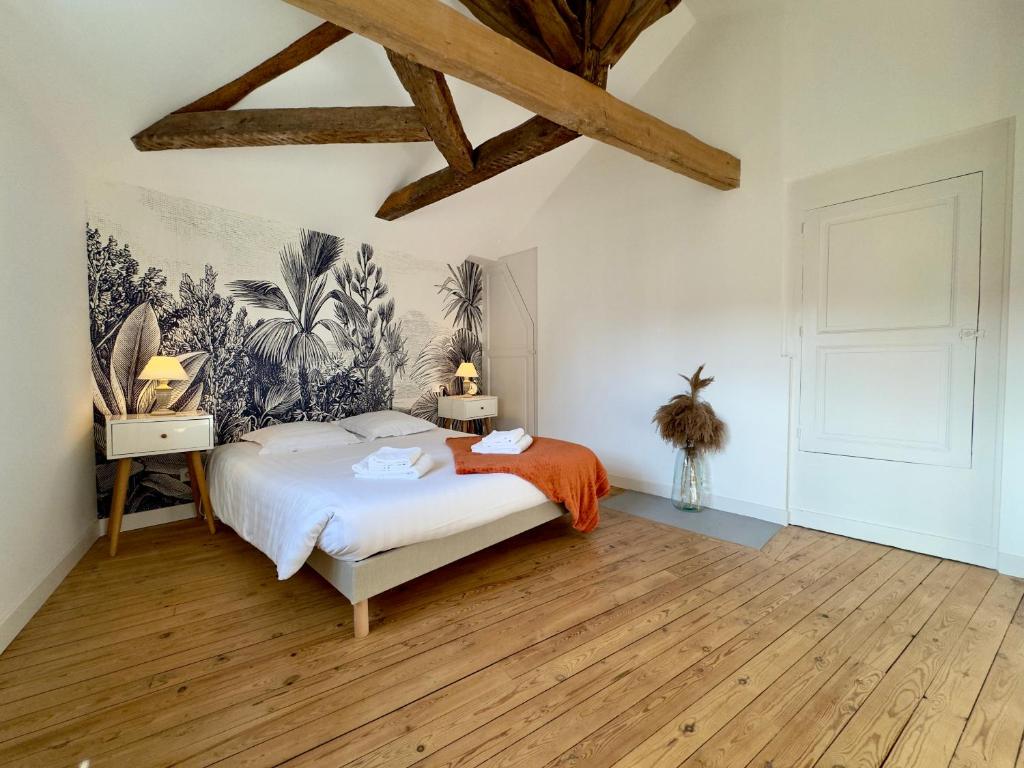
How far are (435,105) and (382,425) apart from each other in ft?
7.30

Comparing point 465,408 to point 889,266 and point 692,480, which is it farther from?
point 889,266

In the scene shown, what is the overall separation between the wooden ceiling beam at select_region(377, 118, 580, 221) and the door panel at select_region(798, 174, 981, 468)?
1.81m

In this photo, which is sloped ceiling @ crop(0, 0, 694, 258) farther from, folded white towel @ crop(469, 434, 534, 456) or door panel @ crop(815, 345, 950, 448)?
folded white towel @ crop(469, 434, 534, 456)

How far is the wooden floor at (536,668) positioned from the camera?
4.12 ft

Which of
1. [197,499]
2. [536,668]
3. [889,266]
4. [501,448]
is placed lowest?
[536,668]

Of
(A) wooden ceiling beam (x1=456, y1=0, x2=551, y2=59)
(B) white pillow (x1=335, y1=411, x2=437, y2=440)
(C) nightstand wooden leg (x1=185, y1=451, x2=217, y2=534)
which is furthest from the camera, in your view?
(B) white pillow (x1=335, y1=411, x2=437, y2=440)

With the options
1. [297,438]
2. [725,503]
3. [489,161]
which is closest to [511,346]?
[489,161]

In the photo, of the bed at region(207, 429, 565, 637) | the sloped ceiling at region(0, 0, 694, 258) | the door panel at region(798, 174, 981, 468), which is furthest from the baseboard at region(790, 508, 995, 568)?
the sloped ceiling at region(0, 0, 694, 258)

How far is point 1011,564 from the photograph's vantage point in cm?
222

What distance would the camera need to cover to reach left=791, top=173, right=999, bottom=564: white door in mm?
2363

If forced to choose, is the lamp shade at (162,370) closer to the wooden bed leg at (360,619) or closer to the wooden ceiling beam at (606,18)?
the wooden bed leg at (360,619)

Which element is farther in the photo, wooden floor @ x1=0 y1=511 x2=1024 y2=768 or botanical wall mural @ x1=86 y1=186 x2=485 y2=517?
botanical wall mural @ x1=86 y1=186 x2=485 y2=517

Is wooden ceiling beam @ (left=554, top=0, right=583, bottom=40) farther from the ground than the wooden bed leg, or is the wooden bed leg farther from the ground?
wooden ceiling beam @ (left=554, top=0, right=583, bottom=40)

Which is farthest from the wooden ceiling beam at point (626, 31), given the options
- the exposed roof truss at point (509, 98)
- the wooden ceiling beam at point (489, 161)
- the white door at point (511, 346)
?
the white door at point (511, 346)
